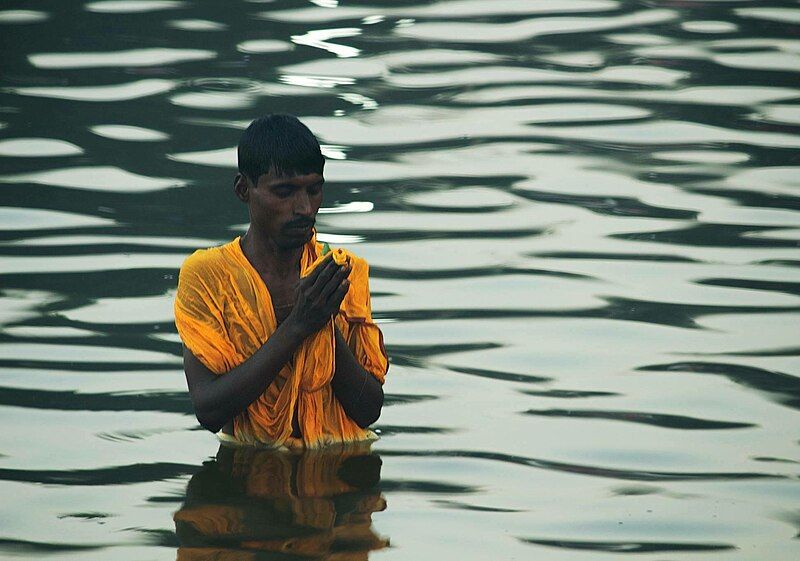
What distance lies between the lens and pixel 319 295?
177 inches

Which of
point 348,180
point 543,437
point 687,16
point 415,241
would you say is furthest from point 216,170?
point 687,16

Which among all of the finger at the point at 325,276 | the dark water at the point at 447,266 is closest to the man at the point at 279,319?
the finger at the point at 325,276

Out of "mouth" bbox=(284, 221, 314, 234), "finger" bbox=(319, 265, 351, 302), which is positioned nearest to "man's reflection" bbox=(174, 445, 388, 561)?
"finger" bbox=(319, 265, 351, 302)

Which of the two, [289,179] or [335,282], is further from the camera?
[289,179]

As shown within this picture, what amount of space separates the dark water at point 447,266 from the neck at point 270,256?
668 millimetres

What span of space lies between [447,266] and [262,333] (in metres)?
2.62

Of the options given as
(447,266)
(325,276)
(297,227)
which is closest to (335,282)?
(325,276)

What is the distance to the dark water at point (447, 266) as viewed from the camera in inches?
186

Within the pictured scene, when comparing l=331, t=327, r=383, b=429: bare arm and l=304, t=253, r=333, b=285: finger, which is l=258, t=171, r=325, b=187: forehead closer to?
l=304, t=253, r=333, b=285: finger

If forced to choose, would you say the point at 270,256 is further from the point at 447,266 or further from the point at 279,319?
the point at 447,266

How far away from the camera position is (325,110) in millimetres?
9852

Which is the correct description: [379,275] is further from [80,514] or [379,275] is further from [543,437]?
[80,514]

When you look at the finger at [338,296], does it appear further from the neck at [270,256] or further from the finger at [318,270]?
the neck at [270,256]

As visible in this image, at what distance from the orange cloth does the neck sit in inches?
1.1
